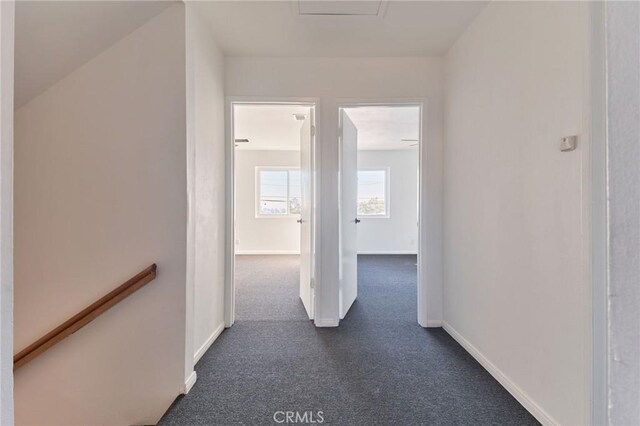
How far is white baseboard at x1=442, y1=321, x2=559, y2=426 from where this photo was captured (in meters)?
1.46

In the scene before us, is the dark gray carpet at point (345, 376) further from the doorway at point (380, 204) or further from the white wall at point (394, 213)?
the white wall at point (394, 213)

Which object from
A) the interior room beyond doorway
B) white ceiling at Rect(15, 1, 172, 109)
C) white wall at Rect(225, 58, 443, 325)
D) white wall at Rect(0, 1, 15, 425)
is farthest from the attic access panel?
the interior room beyond doorway

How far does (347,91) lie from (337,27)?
563mm

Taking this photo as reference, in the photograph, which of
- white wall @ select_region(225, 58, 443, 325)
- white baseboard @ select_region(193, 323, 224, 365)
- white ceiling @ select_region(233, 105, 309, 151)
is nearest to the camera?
white baseboard @ select_region(193, 323, 224, 365)

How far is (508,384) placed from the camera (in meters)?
1.72

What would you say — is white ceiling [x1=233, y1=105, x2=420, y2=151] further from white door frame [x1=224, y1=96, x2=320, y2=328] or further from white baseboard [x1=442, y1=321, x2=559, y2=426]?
white baseboard [x1=442, y1=321, x2=559, y2=426]

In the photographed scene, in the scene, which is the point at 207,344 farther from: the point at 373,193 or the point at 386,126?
the point at 373,193

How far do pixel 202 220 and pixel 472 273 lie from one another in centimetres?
199

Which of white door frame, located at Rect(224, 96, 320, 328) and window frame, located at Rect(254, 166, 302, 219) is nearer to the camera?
white door frame, located at Rect(224, 96, 320, 328)

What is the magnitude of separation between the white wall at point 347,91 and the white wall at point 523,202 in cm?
27

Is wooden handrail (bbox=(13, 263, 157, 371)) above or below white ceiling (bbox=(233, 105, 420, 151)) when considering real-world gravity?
below

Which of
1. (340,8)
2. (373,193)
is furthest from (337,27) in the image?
(373,193)

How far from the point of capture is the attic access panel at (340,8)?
6.06 feet

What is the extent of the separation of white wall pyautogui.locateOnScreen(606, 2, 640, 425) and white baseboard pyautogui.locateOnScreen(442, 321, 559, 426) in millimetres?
1436
